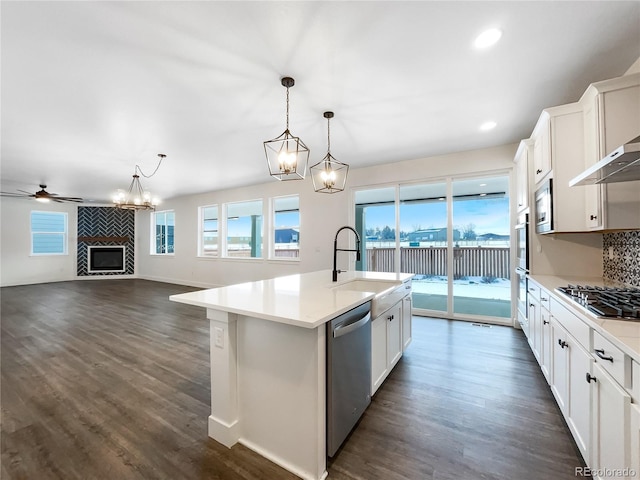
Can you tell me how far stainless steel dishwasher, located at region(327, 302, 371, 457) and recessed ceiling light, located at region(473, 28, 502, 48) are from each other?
6.87 ft

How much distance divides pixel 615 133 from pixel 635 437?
7.01 ft

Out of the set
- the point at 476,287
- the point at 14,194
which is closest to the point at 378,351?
the point at 476,287

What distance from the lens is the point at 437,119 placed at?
10.4 ft

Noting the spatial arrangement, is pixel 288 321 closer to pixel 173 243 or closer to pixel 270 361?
pixel 270 361

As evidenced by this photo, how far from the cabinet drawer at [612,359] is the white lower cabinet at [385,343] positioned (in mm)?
1261

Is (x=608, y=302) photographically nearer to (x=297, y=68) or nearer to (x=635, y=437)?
(x=635, y=437)

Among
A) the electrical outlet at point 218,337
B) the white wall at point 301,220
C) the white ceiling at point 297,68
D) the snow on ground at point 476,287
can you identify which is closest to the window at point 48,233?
the white wall at point 301,220

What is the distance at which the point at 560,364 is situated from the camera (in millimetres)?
1880

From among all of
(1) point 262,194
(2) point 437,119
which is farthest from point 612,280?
(1) point 262,194

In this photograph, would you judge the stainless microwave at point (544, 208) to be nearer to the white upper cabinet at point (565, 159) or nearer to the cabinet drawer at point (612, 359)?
the white upper cabinet at point (565, 159)

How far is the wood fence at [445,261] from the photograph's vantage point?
4.45 m

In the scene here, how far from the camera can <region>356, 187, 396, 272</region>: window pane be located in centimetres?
518

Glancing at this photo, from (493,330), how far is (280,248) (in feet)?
15.4

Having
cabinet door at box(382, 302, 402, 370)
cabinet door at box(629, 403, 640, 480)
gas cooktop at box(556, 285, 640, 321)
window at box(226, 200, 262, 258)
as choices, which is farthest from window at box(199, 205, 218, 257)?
cabinet door at box(629, 403, 640, 480)
